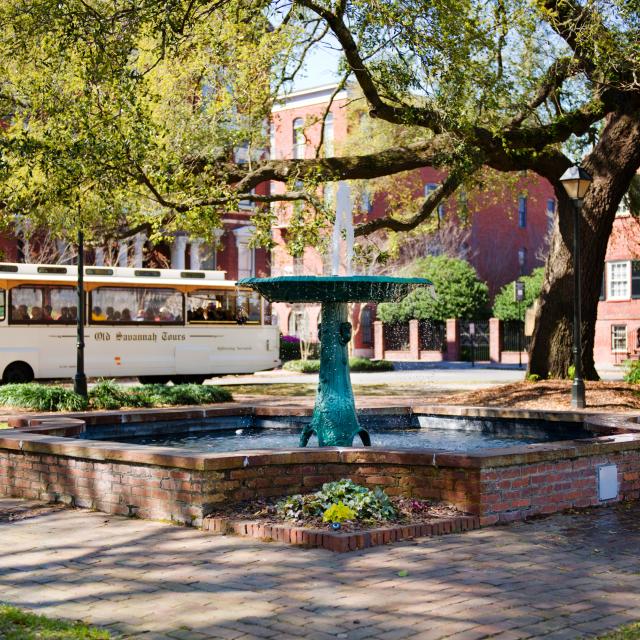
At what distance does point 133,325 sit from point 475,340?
26.8m

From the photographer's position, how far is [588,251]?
20203mm

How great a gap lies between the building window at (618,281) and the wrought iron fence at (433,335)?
8.94 meters

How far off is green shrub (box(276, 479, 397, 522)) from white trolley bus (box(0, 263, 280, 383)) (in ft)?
66.8

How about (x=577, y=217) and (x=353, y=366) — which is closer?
(x=577, y=217)

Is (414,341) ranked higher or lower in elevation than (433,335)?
lower

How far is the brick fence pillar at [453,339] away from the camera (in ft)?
169

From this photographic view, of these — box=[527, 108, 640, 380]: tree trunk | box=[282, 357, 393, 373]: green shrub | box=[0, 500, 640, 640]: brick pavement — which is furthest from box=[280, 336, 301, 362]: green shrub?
box=[0, 500, 640, 640]: brick pavement

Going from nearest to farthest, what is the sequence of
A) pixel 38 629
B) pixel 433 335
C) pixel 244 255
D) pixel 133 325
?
pixel 38 629
pixel 133 325
pixel 433 335
pixel 244 255

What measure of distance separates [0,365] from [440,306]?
2908 centimetres

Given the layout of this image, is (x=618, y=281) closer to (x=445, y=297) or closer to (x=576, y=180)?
(x=445, y=297)

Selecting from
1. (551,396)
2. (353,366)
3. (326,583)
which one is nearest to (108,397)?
(551,396)

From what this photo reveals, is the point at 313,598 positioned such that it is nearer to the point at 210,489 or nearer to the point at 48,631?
the point at 48,631

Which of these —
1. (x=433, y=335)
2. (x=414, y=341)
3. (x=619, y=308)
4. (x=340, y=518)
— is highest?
(x=619, y=308)

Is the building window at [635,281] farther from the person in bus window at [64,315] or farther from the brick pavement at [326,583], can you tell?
the brick pavement at [326,583]
